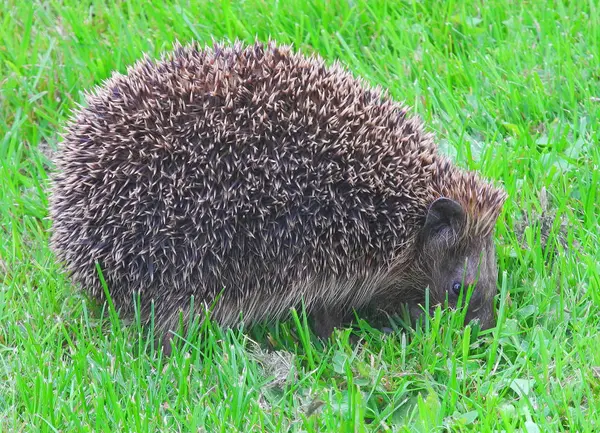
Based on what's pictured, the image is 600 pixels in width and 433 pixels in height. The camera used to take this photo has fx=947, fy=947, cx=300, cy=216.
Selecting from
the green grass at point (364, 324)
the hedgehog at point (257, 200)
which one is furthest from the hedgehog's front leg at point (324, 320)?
the green grass at point (364, 324)

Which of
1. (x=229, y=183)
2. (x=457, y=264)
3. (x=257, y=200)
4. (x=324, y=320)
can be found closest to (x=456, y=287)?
(x=457, y=264)

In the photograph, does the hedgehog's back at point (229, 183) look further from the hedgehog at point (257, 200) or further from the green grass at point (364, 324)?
the green grass at point (364, 324)

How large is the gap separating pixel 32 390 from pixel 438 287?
8.47 ft

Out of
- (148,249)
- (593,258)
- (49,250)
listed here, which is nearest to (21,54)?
(49,250)

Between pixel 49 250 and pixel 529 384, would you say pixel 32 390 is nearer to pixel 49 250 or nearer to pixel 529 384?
pixel 49 250

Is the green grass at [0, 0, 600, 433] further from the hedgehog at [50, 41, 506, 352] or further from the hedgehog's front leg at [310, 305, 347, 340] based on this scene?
the hedgehog at [50, 41, 506, 352]

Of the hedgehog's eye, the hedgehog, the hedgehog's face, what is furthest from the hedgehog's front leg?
the hedgehog's eye

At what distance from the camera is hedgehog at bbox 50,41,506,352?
18.1 ft

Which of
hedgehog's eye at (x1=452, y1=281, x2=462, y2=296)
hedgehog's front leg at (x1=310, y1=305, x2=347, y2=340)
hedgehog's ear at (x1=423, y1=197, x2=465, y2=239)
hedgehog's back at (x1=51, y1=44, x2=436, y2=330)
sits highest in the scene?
hedgehog's back at (x1=51, y1=44, x2=436, y2=330)

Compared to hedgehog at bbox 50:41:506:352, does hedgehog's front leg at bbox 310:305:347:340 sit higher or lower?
lower

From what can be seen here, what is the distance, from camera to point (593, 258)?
20.0 ft

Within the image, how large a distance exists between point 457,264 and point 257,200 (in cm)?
145

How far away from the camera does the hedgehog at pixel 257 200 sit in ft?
18.1

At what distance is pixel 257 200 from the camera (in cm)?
552
